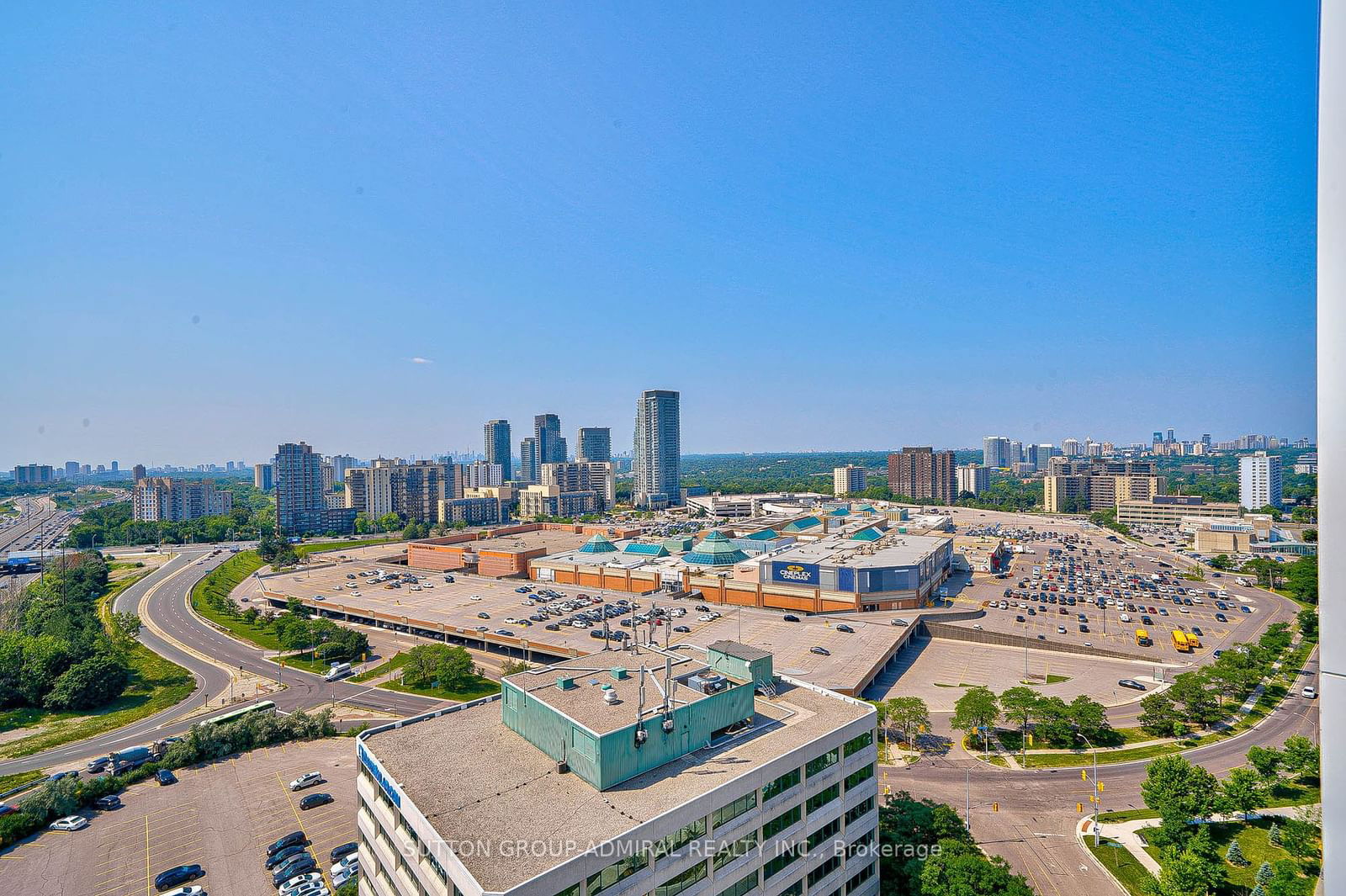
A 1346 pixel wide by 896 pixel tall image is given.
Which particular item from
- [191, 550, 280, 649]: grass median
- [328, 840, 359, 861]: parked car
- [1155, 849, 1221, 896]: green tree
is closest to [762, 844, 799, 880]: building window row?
[1155, 849, 1221, 896]: green tree

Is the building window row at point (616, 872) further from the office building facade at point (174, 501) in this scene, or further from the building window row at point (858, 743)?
the office building facade at point (174, 501)

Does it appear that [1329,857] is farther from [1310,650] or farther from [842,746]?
[1310,650]

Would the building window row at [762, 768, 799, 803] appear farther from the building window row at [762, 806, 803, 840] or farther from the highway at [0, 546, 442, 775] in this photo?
the highway at [0, 546, 442, 775]

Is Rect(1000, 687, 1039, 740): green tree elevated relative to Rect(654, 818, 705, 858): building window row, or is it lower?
lower

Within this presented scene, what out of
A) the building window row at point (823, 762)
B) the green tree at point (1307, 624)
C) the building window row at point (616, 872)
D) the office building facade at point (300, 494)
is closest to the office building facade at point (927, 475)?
the green tree at point (1307, 624)

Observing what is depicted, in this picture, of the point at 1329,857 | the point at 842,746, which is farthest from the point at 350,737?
the point at 1329,857

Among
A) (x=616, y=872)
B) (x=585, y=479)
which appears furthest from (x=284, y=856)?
(x=585, y=479)
